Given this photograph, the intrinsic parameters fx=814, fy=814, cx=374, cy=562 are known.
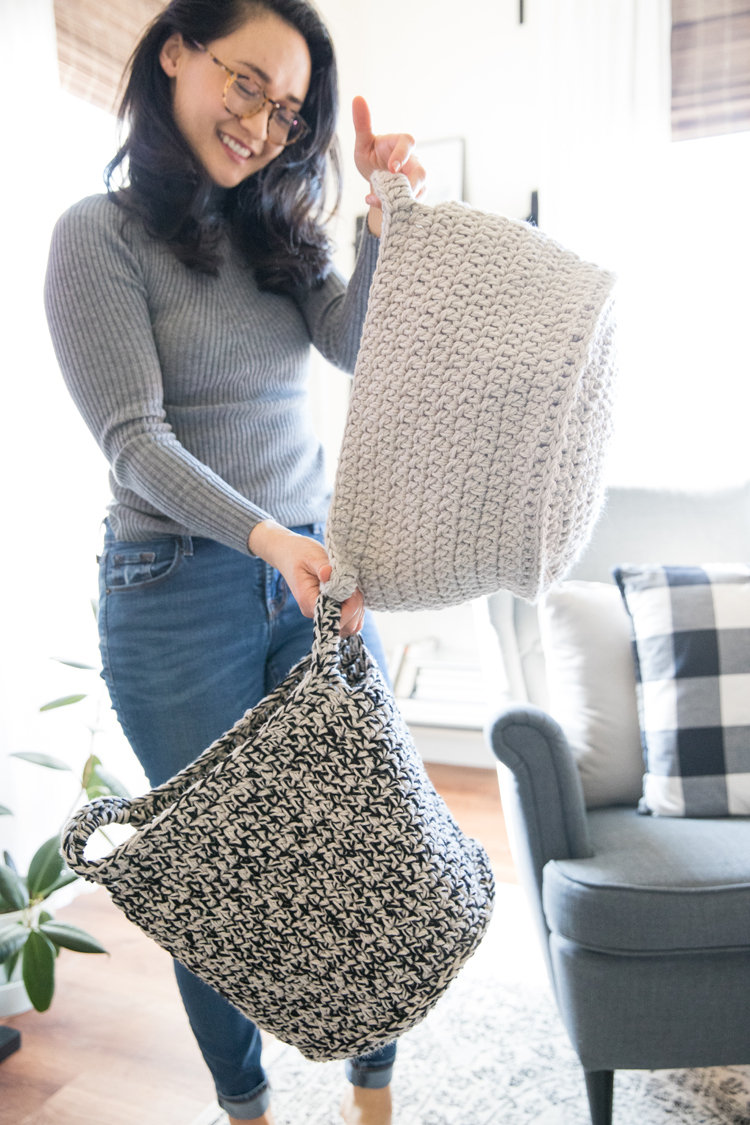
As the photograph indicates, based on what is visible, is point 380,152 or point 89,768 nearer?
point 380,152

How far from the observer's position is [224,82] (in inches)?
36.5

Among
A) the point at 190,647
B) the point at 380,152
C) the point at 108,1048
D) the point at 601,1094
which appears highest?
the point at 380,152

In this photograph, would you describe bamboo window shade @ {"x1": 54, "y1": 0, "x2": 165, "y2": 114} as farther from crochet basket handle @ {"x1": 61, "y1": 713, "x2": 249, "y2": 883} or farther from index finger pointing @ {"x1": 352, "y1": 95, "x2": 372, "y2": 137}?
crochet basket handle @ {"x1": 61, "y1": 713, "x2": 249, "y2": 883}

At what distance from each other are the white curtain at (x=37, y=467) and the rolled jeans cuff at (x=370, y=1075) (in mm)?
901

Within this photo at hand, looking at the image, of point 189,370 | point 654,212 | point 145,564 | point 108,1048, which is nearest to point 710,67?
point 654,212

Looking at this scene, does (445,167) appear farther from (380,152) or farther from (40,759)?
(40,759)

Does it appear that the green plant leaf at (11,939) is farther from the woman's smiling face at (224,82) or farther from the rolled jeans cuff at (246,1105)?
the woman's smiling face at (224,82)

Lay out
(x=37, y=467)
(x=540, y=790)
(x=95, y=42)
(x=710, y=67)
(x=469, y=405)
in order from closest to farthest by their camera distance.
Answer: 1. (x=469, y=405)
2. (x=540, y=790)
3. (x=37, y=467)
4. (x=95, y=42)
5. (x=710, y=67)

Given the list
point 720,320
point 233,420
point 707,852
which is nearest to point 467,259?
point 233,420

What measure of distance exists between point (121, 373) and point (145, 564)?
0.73ft

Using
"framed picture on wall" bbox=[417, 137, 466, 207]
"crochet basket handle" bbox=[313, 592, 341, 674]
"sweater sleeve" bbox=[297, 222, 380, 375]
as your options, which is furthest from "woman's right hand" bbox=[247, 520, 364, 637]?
"framed picture on wall" bbox=[417, 137, 466, 207]

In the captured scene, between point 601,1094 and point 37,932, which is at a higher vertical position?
point 37,932

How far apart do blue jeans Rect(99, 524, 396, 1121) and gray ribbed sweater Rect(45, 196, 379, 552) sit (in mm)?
50

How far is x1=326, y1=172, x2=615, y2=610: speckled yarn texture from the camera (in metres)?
0.67
